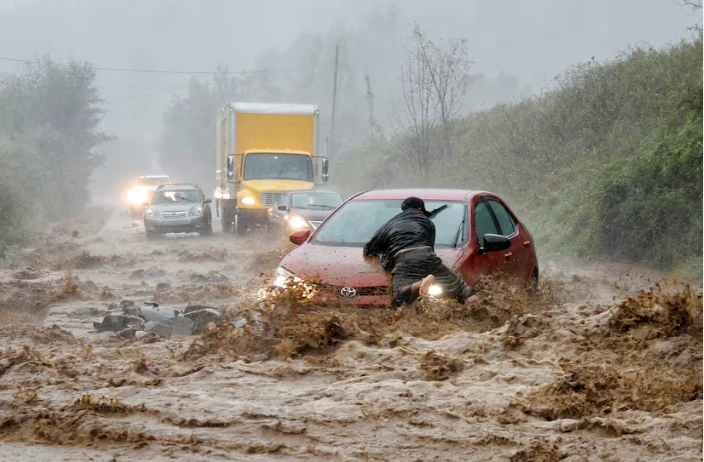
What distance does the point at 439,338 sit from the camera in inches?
A: 350

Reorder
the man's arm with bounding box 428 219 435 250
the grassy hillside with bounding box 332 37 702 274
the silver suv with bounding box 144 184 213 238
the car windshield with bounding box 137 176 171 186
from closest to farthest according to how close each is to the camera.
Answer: the man's arm with bounding box 428 219 435 250, the grassy hillside with bounding box 332 37 702 274, the silver suv with bounding box 144 184 213 238, the car windshield with bounding box 137 176 171 186

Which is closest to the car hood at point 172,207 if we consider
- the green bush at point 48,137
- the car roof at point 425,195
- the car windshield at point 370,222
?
the green bush at point 48,137

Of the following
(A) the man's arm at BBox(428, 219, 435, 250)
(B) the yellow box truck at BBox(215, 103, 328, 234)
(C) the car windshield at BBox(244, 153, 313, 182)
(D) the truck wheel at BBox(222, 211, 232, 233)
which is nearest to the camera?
(A) the man's arm at BBox(428, 219, 435, 250)

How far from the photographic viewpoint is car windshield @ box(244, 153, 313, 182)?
2955cm

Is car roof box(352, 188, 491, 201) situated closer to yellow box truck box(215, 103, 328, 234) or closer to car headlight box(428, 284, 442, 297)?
car headlight box(428, 284, 442, 297)

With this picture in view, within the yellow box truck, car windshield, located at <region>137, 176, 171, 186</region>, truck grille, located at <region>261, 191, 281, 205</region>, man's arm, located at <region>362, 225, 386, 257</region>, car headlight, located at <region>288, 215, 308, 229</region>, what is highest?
the yellow box truck

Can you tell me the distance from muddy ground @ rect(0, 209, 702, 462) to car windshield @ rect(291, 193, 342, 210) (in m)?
13.0

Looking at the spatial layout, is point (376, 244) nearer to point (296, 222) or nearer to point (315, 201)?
point (296, 222)

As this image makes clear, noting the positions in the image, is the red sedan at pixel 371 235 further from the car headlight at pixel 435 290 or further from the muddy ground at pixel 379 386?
the muddy ground at pixel 379 386

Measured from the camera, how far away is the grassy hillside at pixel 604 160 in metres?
18.5

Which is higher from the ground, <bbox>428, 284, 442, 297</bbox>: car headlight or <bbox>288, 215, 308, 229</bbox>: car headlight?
<bbox>288, 215, 308, 229</bbox>: car headlight

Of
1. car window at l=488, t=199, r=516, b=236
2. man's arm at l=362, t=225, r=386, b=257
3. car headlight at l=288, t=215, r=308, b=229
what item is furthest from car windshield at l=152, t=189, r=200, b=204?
man's arm at l=362, t=225, r=386, b=257

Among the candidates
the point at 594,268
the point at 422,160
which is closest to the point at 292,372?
the point at 594,268

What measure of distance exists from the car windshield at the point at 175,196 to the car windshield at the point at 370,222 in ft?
68.4
